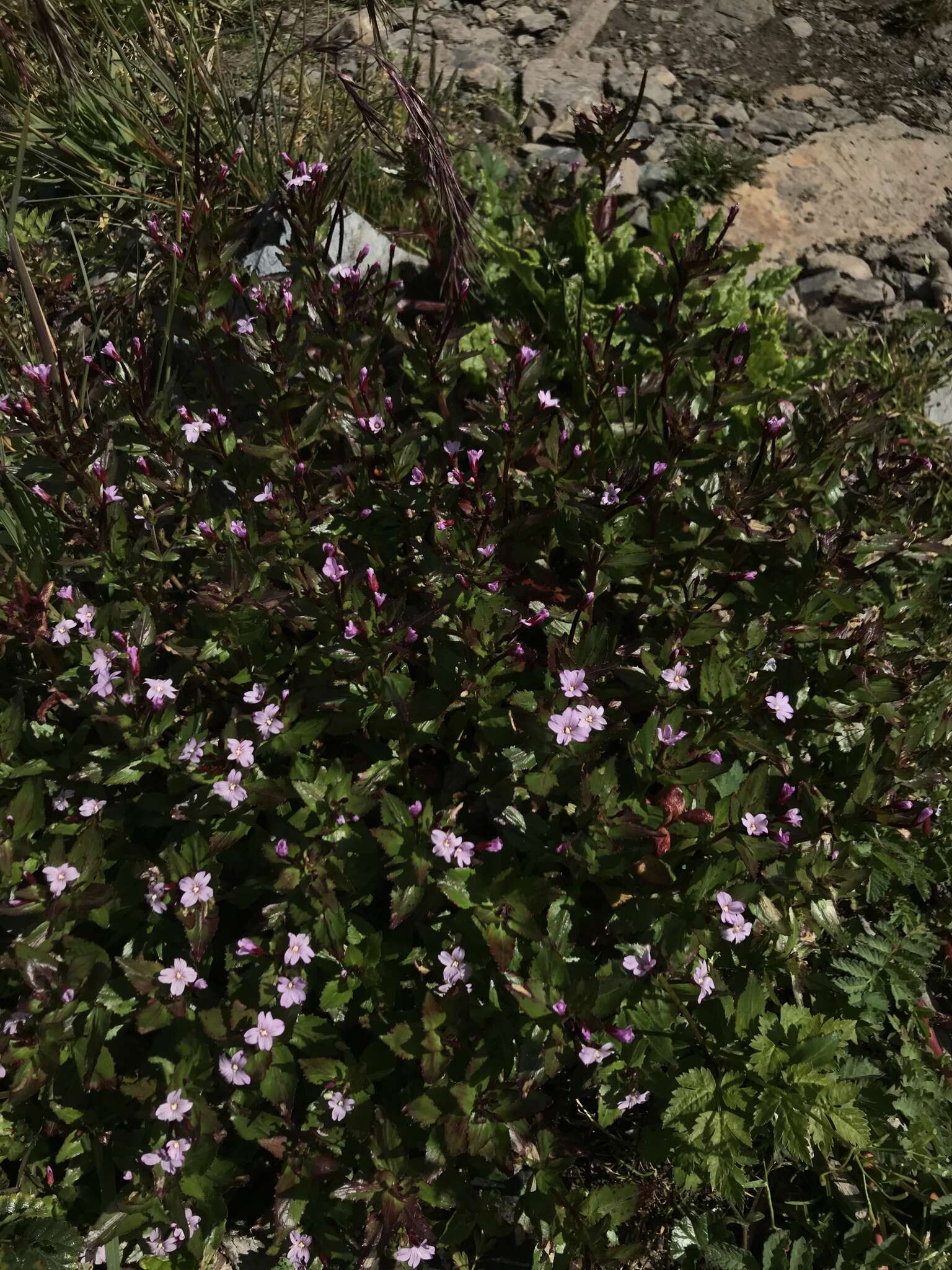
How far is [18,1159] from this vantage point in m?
2.62

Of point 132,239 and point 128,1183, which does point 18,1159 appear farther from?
point 132,239

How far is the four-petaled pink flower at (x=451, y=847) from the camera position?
2.42 m

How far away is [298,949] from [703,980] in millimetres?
1063

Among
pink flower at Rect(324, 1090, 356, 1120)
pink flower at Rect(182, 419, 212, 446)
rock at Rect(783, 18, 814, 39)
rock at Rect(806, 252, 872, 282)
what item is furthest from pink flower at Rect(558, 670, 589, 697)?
rock at Rect(783, 18, 814, 39)

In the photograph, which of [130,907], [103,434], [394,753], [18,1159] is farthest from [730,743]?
[18,1159]

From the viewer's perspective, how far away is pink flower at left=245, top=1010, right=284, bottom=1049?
94.0 inches

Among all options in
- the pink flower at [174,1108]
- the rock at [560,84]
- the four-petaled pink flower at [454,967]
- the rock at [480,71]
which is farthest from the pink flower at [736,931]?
the rock at [480,71]

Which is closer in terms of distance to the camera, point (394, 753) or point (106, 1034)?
point (106, 1034)

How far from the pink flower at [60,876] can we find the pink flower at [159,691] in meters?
0.48

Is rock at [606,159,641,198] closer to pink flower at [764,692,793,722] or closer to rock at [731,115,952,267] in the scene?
rock at [731,115,952,267]

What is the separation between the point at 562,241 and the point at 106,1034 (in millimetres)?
3290

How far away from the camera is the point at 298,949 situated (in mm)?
2479

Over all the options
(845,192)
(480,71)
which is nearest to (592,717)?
(845,192)

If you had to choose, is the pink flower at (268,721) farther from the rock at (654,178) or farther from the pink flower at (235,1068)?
the rock at (654,178)
